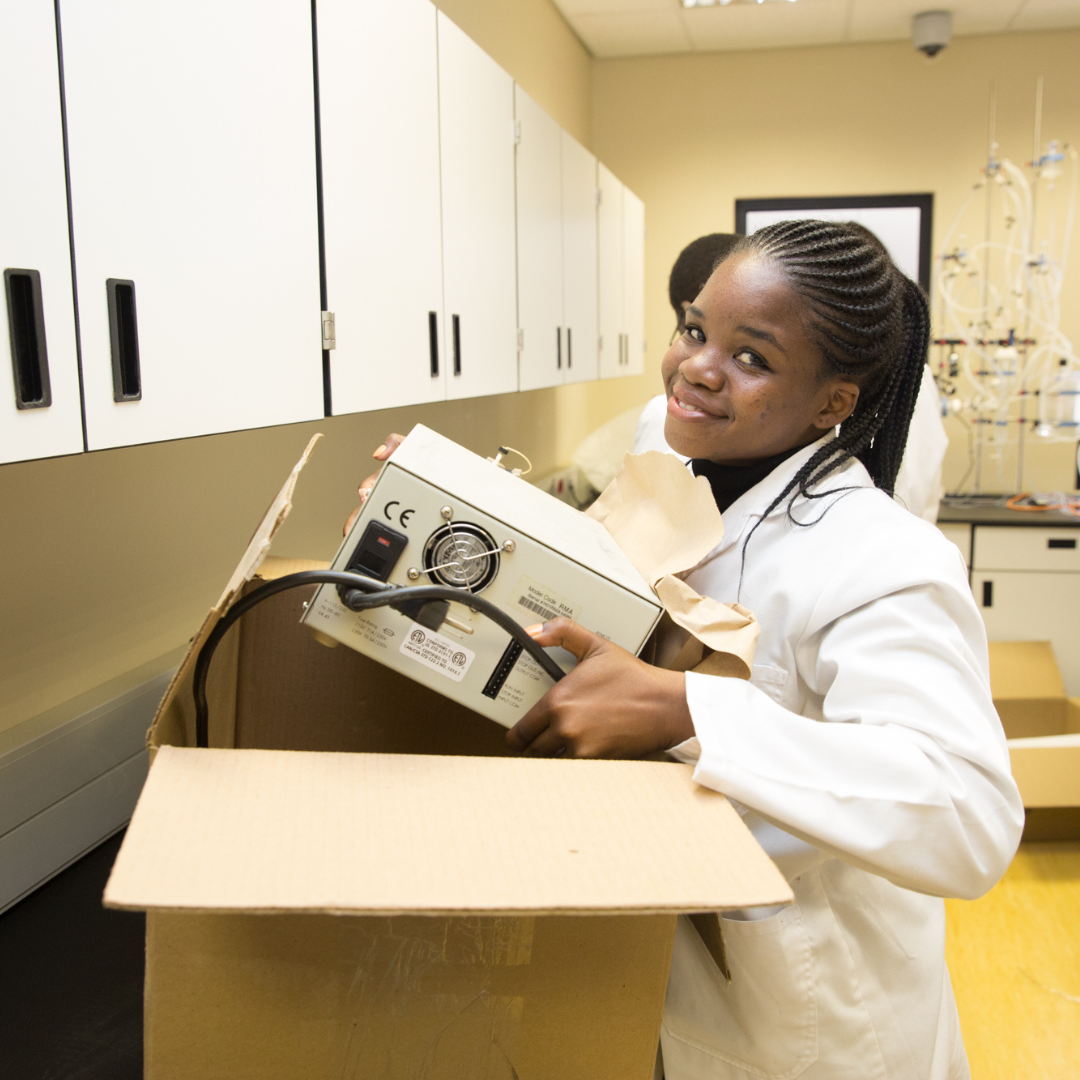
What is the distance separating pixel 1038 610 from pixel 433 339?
2.74m

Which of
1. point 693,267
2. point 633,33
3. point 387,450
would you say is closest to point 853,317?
point 387,450

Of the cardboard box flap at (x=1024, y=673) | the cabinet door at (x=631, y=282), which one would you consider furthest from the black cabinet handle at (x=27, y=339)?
Result: the cardboard box flap at (x=1024, y=673)

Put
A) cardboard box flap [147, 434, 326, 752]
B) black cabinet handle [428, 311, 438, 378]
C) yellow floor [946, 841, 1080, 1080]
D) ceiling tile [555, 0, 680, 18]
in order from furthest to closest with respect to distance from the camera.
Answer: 1. ceiling tile [555, 0, 680, 18]
2. yellow floor [946, 841, 1080, 1080]
3. black cabinet handle [428, 311, 438, 378]
4. cardboard box flap [147, 434, 326, 752]

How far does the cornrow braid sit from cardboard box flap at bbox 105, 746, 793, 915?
460 mm

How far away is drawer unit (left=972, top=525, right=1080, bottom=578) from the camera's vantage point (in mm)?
3342

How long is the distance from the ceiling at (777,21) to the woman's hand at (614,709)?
3.66 metres

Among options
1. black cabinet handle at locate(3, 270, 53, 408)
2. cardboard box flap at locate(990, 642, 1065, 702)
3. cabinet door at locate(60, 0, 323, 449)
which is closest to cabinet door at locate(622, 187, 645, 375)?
cardboard box flap at locate(990, 642, 1065, 702)

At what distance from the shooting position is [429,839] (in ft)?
1.53

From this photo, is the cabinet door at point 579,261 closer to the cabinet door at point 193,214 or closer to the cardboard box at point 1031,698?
the cabinet door at point 193,214

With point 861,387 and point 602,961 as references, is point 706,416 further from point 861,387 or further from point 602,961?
point 602,961

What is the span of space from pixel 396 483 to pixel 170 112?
1.63ft

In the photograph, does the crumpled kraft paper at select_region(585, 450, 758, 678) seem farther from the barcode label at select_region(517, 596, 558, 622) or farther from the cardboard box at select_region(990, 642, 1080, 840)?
the cardboard box at select_region(990, 642, 1080, 840)

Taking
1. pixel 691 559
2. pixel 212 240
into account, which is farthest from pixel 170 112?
pixel 691 559

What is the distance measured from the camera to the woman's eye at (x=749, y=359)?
93 cm
